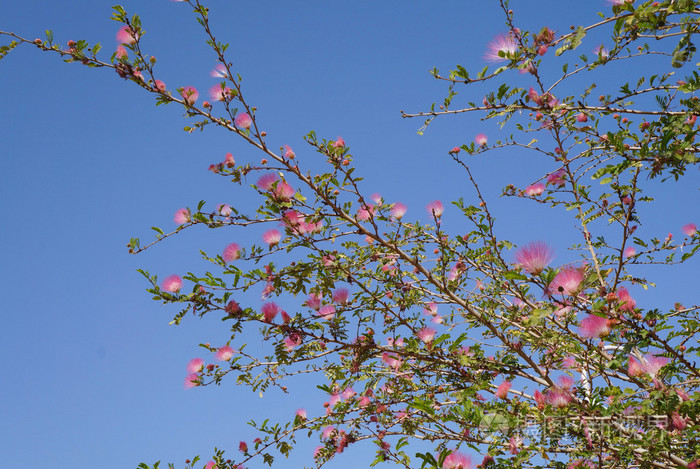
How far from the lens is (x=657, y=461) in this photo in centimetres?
275

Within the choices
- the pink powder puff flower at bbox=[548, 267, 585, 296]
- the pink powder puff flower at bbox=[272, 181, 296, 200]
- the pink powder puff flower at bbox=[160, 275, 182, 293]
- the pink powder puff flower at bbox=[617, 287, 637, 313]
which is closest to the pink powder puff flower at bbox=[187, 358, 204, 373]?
the pink powder puff flower at bbox=[160, 275, 182, 293]

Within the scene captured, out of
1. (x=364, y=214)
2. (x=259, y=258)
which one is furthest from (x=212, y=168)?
(x=364, y=214)

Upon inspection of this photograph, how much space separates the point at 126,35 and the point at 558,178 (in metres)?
3.30

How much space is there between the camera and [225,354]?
3713 mm

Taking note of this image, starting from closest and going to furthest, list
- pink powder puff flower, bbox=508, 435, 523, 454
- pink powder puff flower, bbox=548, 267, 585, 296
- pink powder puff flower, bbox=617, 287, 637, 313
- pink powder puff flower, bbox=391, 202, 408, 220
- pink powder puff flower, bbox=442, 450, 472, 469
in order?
1. pink powder puff flower, bbox=617, 287, 637, 313
2. pink powder puff flower, bbox=548, 267, 585, 296
3. pink powder puff flower, bbox=442, 450, 472, 469
4. pink powder puff flower, bbox=508, 435, 523, 454
5. pink powder puff flower, bbox=391, 202, 408, 220

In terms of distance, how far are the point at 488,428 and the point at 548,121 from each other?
7.84 ft

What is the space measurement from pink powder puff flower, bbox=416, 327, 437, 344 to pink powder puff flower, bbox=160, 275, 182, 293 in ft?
5.38

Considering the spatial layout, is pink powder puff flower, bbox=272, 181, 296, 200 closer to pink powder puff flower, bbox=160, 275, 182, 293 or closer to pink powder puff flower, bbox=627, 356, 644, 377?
pink powder puff flower, bbox=160, 275, 182, 293

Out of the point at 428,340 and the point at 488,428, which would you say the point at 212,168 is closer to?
the point at 428,340

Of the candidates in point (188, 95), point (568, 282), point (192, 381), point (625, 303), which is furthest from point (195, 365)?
point (625, 303)

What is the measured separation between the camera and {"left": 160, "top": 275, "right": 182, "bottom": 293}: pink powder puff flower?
319cm

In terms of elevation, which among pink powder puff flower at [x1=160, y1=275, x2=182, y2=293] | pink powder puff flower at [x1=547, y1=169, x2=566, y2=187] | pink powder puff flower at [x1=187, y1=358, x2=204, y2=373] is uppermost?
pink powder puff flower at [x1=547, y1=169, x2=566, y2=187]

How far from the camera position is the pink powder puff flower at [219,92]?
3.06 m

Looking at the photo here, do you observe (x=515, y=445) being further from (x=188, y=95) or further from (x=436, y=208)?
(x=188, y=95)
